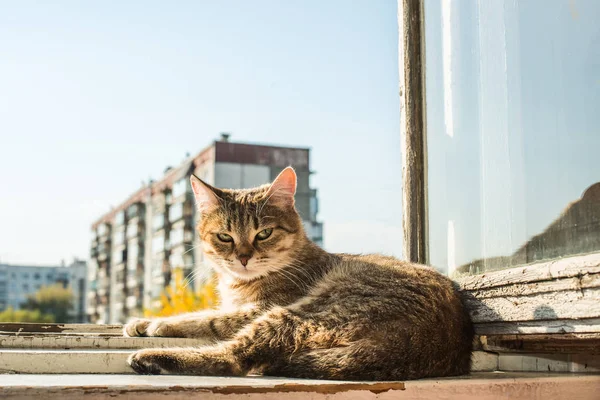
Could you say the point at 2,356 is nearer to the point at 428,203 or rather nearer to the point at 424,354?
the point at 424,354

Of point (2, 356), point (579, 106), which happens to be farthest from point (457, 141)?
point (2, 356)

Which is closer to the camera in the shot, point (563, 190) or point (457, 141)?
point (563, 190)

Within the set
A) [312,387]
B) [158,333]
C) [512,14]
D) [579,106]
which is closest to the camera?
[312,387]

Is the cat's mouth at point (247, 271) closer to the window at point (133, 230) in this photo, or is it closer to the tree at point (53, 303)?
the window at point (133, 230)

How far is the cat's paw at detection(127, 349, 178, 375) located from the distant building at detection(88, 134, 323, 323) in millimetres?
20535

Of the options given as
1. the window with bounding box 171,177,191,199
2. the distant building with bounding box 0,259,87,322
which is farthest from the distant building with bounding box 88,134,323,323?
the distant building with bounding box 0,259,87,322

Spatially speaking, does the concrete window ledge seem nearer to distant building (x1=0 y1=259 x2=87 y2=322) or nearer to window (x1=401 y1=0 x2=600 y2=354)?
window (x1=401 y1=0 x2=600 y2=354)

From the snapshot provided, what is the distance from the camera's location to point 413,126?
112 inches

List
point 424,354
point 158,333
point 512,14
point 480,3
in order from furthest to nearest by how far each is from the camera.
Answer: point 158,333
point 480,3
point 512,14
point 424,354

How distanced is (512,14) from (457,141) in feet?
1.70

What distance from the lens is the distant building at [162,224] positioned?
93.1 ft

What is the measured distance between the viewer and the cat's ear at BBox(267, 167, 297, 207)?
311 cm

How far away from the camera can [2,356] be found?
80.3 inches

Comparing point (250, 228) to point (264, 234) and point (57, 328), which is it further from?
point (57, 328)
